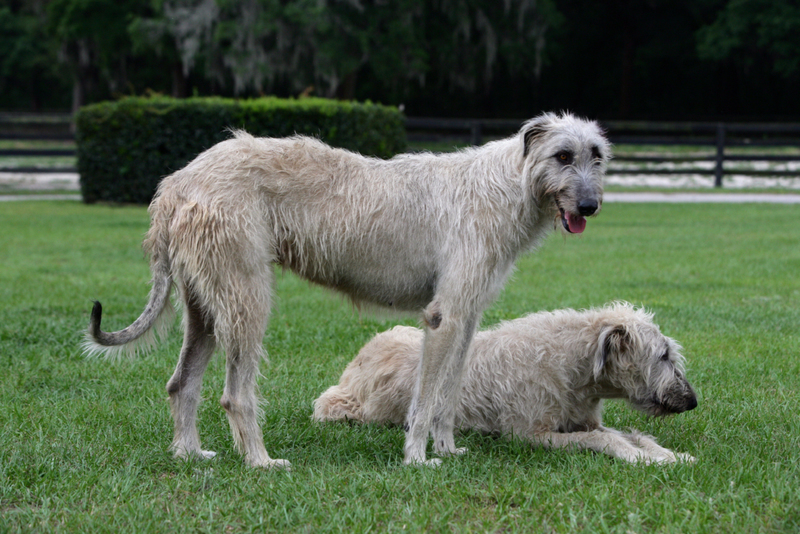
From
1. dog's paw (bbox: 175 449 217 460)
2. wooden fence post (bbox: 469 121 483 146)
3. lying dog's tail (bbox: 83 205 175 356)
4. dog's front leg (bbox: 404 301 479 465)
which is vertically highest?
wooden fence post (bbox: 469 121 483 146)

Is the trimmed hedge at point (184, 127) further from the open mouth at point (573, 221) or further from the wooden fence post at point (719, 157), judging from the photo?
the open mouth at point (573, 221)

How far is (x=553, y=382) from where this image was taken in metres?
4.95

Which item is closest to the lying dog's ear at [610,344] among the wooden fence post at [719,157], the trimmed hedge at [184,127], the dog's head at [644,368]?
the dog's head at [644,368]

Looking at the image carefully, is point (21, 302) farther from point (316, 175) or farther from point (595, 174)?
point (595, 174)

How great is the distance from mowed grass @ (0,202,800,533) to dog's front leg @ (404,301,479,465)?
20 cm

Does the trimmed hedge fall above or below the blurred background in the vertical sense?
below

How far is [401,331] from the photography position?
576cm

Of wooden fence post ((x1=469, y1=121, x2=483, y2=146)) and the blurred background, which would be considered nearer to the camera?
wooden fence post ((x1=469, y1=121, x2=483, y2=146))

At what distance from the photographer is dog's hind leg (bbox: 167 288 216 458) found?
4461mm

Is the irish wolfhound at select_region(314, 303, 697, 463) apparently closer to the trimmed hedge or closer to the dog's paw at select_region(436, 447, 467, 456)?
the dog's paw at select_region(436, 447, 467, 456)

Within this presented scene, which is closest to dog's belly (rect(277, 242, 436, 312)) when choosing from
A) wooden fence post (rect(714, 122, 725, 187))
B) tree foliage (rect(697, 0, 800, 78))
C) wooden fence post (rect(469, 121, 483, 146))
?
wooden fence post (rect(469, 121, 483, 146))

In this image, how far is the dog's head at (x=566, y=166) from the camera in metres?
4.29

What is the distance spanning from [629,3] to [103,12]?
2676cm

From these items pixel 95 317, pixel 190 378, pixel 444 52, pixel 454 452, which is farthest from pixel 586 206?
pixel 444 52
